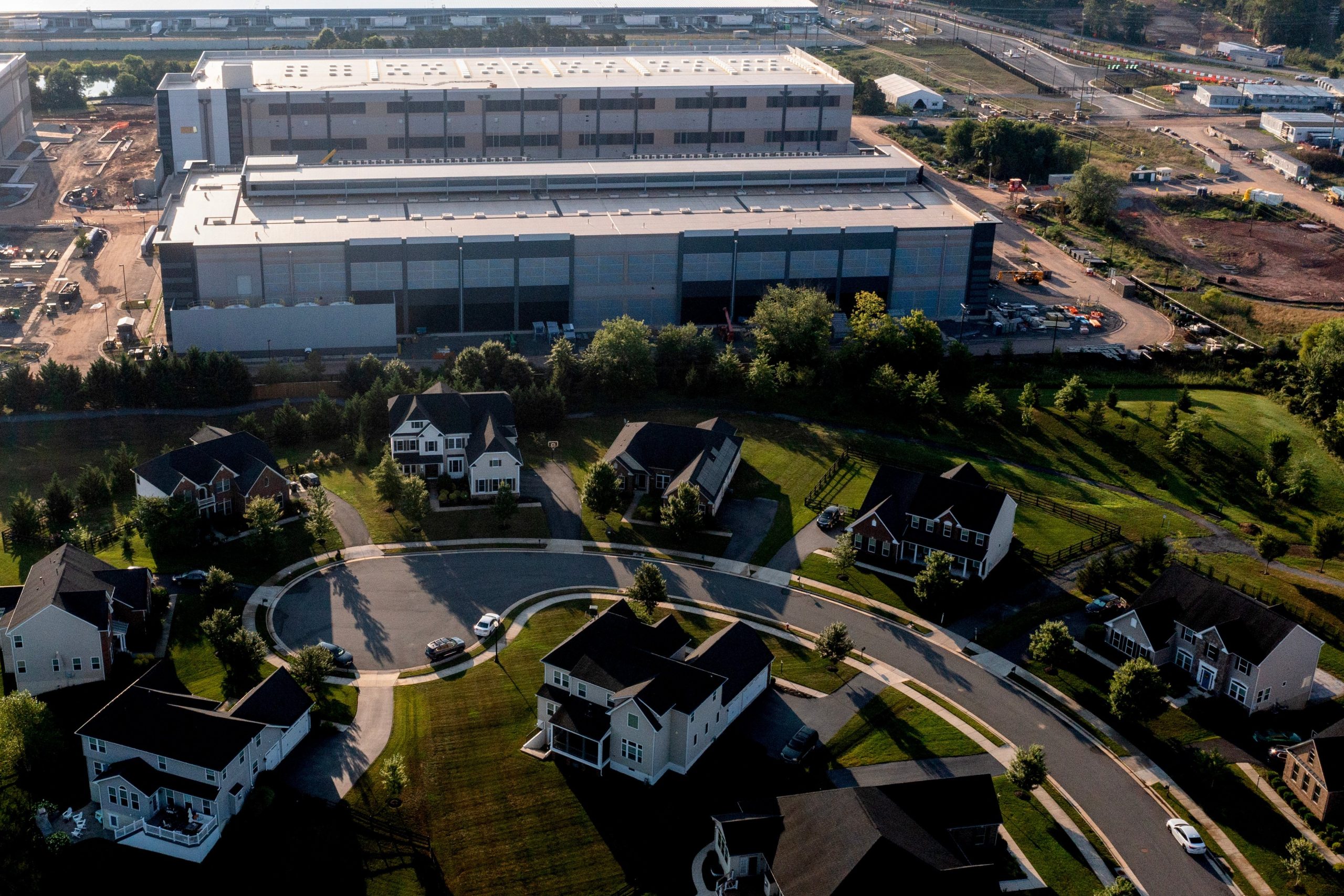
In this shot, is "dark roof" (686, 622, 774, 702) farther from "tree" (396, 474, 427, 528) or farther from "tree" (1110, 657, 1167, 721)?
"tree" (396, 474, 427, 528)

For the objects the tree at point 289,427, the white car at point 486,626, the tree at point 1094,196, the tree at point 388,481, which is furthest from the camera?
the tree at point 1094,196

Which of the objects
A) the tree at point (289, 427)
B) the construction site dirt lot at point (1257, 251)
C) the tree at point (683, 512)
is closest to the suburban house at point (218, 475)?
the tree at point (289, 427)

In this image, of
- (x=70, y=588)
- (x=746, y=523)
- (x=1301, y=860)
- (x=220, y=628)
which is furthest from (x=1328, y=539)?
(x=70, y=588)

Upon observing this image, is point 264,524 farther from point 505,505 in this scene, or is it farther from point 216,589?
point 505,505

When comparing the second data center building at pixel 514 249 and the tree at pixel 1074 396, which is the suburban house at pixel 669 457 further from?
the second data center building at pixel 514 249

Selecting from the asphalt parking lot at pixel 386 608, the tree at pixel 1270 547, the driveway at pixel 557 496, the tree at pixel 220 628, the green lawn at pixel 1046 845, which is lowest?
the green lawn at pixel 1046 845

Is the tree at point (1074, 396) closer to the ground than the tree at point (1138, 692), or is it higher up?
higher up
